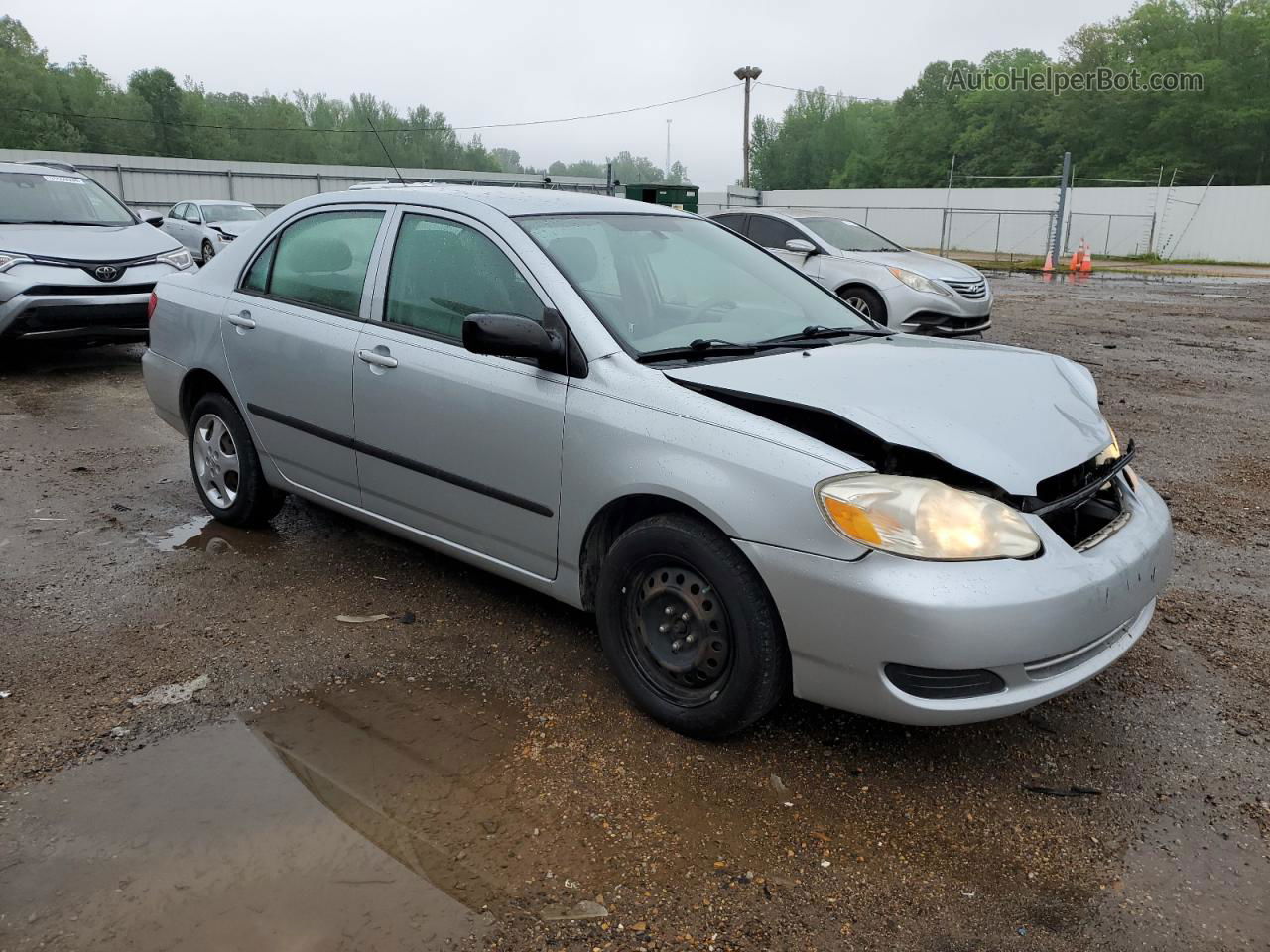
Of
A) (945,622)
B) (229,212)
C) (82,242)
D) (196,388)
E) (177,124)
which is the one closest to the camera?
(945,622)

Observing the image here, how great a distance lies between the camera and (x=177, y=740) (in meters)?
3.11

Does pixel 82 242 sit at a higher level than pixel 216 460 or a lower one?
higher

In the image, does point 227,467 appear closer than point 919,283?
Yes

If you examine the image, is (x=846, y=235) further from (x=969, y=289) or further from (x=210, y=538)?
(x=210, y=538)

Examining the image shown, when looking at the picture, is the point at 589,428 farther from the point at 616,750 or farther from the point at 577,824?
the point at 577,824

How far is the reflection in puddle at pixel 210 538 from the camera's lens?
15.6 feet

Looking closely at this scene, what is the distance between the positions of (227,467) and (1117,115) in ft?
204

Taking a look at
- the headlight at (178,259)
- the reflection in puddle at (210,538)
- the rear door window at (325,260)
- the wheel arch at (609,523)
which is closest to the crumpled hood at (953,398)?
the wheel arch at (609,523)

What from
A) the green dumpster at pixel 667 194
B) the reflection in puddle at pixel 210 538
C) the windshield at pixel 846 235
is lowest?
the reflection in puddle at pixel 210 538

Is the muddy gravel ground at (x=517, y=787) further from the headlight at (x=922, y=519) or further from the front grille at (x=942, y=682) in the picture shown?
the headlight at (x=922, y=519)

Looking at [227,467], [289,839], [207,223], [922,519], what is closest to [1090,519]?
[922,519]

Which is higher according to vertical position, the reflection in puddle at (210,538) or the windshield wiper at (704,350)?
the windshield wiper at (704,350)

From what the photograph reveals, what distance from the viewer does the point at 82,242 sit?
891cm
